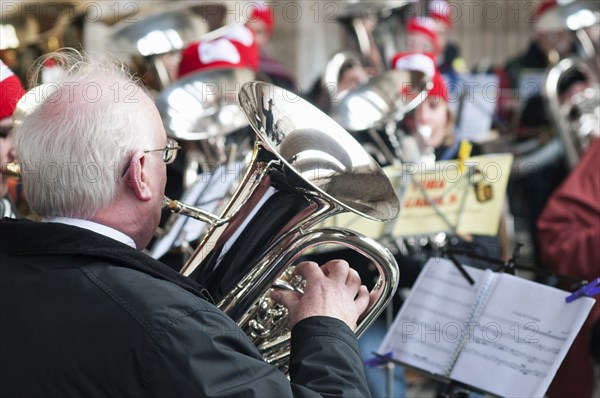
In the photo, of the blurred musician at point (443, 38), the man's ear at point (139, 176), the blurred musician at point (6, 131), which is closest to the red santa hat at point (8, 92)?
the blurred musician at point (6, 131)

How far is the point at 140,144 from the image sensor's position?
1.84 m

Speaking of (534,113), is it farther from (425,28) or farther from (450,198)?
(450,198)

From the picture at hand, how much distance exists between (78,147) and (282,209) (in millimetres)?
502

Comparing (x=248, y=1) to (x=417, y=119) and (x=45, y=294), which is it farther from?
(x=45, y=294)

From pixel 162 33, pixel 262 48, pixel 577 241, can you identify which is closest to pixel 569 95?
pixel 577 241

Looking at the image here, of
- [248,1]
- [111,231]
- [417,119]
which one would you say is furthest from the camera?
[248,1]

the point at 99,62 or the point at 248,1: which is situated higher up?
the point at 248,1

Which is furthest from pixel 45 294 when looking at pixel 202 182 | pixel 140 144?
pixel 202 182

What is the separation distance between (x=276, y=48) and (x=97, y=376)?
21.7 feet

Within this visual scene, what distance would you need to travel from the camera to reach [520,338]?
8.12 ft

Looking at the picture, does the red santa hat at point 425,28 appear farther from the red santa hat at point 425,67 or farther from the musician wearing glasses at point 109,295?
the musician wearing glasses at point 109,295

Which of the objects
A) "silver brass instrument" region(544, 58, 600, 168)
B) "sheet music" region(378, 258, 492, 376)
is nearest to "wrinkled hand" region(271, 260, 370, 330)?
"sheet music" region(378, 258, 492, 376)

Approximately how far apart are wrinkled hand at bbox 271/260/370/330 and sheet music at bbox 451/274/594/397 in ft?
1.91

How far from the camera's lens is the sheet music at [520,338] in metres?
2.41
